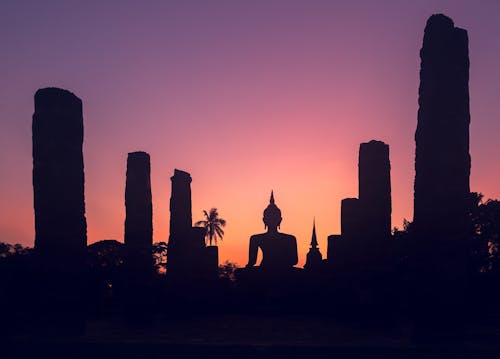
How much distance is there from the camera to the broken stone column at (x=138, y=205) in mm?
14414

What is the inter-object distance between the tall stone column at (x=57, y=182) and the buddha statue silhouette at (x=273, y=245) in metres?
9.94

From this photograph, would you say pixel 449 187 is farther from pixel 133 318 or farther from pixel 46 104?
pixel 133 318

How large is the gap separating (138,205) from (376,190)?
18.7 feet

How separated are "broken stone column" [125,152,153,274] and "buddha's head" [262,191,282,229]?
5.28 metres

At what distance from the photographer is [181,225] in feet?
57.1

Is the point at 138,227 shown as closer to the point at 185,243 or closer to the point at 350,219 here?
the point at 185,243

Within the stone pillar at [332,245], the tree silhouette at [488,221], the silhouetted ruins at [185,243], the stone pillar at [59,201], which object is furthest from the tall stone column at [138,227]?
the tree silhouette at [488,221]

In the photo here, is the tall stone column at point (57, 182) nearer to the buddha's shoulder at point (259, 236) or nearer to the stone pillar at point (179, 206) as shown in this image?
the stone pillar at point (179, 206)

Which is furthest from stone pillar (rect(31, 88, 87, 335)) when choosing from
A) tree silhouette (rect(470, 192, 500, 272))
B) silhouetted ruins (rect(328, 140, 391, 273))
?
tree silhouette (rect(470, 192, 500, 272))

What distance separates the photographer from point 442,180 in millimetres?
8352

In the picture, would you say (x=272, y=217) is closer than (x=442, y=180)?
No

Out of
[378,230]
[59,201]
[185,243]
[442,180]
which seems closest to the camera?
[442,180]

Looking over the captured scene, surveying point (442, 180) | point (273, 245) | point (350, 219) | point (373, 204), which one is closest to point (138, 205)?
point (350, 219)

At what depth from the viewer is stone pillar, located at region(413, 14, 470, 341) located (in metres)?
8.19
